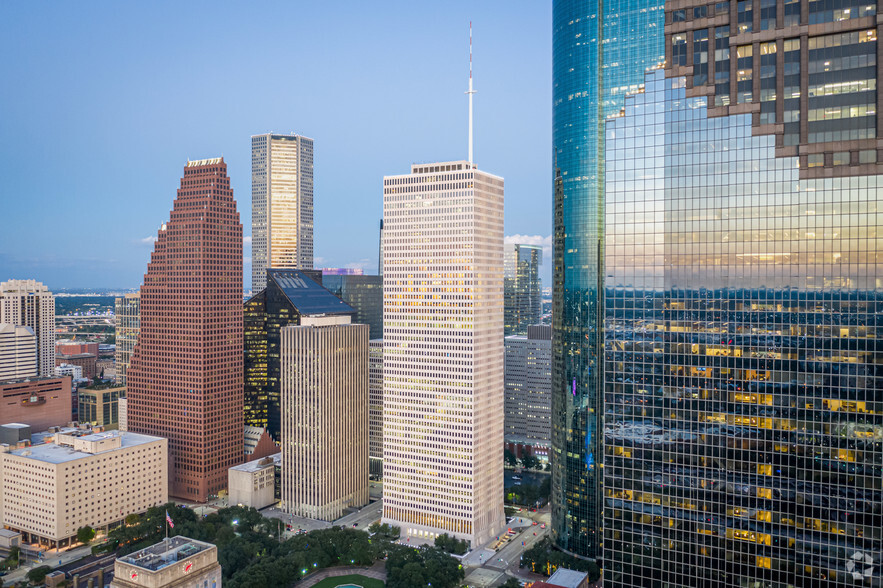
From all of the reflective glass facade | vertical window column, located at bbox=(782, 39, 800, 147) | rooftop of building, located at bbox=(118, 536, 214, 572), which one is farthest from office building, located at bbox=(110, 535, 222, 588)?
vertical window column, located at bbox=(782, 39, 800, 147)

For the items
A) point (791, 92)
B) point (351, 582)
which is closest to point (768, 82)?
point (791, 92)

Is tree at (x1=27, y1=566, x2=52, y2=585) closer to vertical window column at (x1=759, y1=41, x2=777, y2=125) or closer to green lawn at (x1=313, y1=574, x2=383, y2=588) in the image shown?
green lawn at (x1=313, y1=574, x2=383, y2=588)

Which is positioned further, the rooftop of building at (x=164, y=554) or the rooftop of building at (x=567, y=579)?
the rooftop of building at (x=567, y=579)

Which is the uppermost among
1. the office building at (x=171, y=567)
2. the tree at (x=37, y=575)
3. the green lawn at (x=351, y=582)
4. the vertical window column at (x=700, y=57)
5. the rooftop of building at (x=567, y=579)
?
the vertical window column at (x=700, y=57)

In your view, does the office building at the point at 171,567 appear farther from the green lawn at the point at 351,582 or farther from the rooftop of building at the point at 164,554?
the green lawn at the point at 351,582

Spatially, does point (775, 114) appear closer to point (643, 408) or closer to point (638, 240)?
point (638, 240)

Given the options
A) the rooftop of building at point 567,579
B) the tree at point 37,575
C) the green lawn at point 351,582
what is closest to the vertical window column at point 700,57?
the rooftop of building at point 567,579
